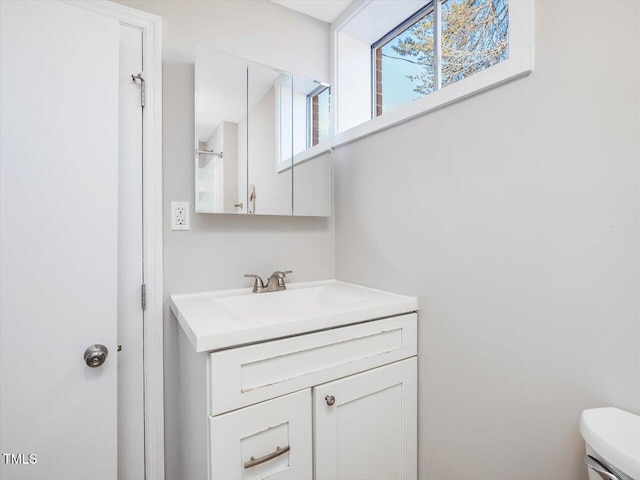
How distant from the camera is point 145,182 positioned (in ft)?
4.15

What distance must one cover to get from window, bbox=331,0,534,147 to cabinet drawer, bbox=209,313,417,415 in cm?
88

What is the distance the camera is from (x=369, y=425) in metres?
1.13

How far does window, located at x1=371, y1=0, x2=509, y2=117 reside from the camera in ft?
4.15

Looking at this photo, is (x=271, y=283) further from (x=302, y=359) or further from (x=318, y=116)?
(x=318, y=116)

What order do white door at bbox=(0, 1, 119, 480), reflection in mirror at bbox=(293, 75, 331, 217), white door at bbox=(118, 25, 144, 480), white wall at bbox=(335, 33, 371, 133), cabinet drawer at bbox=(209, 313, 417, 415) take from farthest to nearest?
white wall at bbox=(335, 33, 371, 133), reflection in mirror at bbox=(293, 75, 331, 217), white door at bbox=(118, 25, 144, 480), white door at bbox=(0, 1, 119, 480), cabinet drawer at bbox=(209, 313, 417, 415)

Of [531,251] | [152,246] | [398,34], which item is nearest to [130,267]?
[152,246]

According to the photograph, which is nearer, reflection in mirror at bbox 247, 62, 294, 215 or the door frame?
the door frame

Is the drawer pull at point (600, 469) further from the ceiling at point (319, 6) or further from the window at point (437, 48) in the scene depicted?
the ceiling at point (319, 6)

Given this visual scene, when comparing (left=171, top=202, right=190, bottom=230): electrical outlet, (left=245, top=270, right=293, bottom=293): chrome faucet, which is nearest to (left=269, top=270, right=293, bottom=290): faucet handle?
(left=245, top=270, right=293, bottom=293): chrome faucet

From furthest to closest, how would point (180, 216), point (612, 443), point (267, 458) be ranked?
1. point (180, 216)
2. point (267, 458)
3. point (612, 443)

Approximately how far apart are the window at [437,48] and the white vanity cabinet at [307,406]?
3.58 feet

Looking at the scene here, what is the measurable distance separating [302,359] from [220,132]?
1.02 metres

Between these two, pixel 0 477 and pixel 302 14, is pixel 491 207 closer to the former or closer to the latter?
pixel 302 14

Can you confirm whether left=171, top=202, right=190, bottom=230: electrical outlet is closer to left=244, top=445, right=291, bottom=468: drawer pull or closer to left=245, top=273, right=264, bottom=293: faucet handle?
left=245, top=273, right=264, bottom=293: faucet handle
